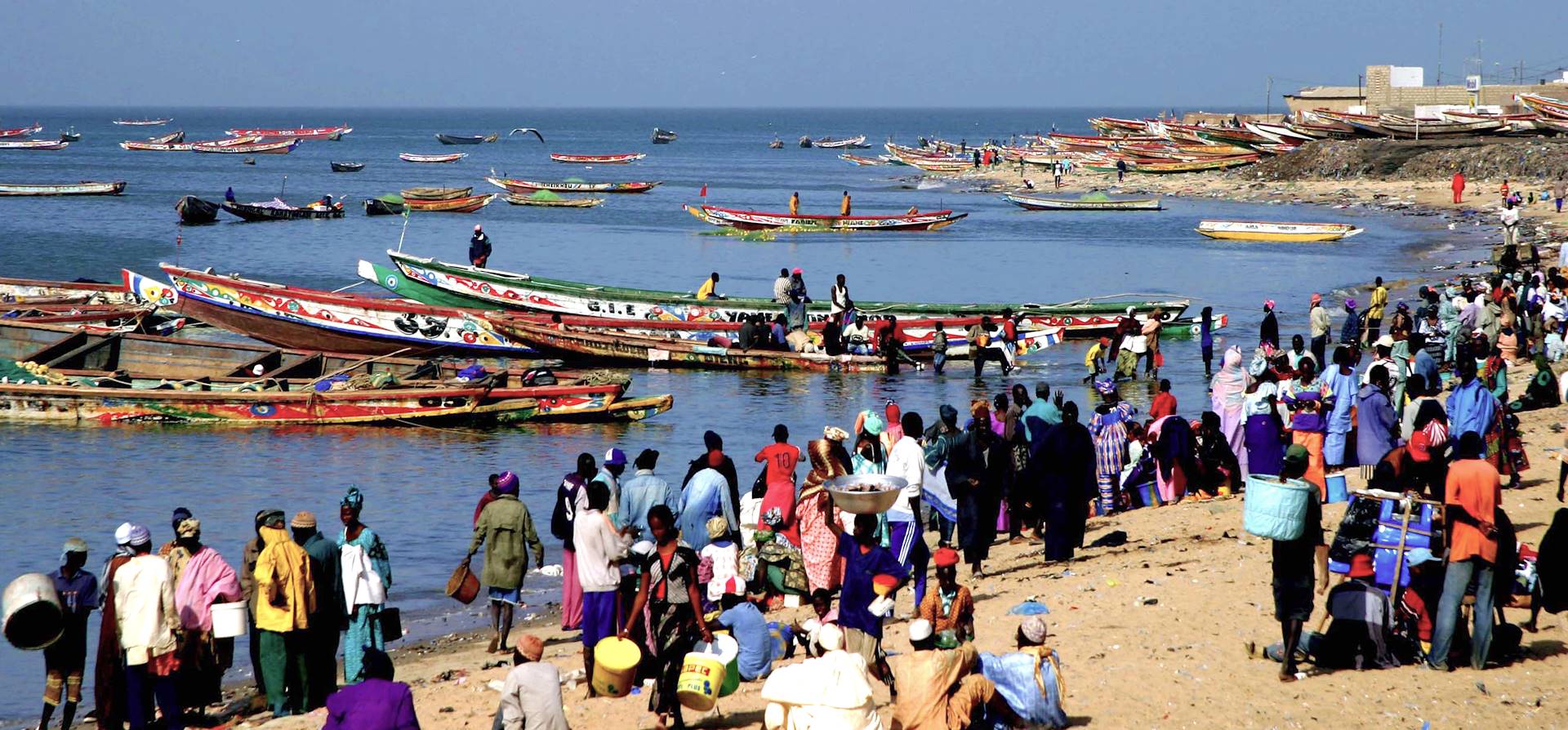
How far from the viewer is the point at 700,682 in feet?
23.7

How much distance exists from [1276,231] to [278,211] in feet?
123

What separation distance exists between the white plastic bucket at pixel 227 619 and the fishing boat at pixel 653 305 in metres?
17.3

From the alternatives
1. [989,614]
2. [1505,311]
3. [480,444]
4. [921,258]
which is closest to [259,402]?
[480,444]

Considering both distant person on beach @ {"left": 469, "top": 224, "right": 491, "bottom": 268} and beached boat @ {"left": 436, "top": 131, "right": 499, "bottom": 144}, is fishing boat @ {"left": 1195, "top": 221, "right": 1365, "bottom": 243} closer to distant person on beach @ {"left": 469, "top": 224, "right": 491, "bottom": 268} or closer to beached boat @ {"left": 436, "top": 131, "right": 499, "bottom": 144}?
distant person on beach @ {"left": 469, "top": 224, "right": 491, "bottom": 268}

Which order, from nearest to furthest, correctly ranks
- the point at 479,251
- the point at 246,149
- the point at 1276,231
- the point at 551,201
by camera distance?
the point at 479,251, the point at 1276,231, the point at 551,201, the point at 246,149

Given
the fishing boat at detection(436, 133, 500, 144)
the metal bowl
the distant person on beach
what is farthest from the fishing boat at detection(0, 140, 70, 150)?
the metal bowl

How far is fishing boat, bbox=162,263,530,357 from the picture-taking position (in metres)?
24.7

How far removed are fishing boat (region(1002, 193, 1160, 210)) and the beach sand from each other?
51.2 m

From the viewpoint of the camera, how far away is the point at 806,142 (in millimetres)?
152625

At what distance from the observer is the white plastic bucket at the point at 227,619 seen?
25.9 ft

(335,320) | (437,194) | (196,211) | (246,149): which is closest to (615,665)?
(335,320)

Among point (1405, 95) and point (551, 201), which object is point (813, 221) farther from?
point (1405, 95)

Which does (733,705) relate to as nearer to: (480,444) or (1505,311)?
(480,444)

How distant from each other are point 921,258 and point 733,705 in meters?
39.6
